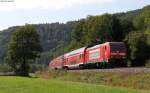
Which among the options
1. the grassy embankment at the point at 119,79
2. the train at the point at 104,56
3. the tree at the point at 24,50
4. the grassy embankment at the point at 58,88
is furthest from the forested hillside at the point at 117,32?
the grassy embankment at the point at 58,88

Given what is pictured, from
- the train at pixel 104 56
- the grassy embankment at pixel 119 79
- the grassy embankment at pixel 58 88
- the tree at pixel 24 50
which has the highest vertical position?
the tree at pixel 24 50

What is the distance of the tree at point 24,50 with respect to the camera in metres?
112

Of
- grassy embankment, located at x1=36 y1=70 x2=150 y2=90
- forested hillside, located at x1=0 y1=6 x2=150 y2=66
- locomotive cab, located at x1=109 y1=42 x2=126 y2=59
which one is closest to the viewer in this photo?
grassy embankment, located at x1=36 y1=70 x2=150 y2=90

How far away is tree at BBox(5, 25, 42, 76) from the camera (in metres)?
112

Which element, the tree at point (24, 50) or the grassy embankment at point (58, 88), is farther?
the tree at point (24, 50)

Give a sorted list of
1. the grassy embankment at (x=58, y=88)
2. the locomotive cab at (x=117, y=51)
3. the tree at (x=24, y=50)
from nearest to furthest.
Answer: the grassy embankment at (x=58, y=88) < the locomotive cab at (x=117, y=51) < the tree at (x=24, y=50)

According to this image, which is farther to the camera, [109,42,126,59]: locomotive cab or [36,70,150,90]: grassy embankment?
[109,42,126,59]: locomotive cab

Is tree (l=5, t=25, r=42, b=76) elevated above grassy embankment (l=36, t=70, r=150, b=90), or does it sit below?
above

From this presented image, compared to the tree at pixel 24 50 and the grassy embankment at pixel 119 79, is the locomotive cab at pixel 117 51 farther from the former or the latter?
the tree at pixel 24 50

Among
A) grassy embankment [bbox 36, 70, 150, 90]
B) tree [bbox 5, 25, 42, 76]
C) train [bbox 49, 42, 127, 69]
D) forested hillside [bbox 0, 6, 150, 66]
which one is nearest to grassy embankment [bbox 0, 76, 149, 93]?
grassy embankment [bbox 36, 70, 150, 90]

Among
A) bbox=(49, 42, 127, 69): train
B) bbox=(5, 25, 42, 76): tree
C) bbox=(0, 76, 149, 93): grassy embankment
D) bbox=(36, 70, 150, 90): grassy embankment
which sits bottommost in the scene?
bbox=(0, 76, 149, 93): grassy embankment

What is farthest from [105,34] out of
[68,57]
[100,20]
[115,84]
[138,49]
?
[115,84]

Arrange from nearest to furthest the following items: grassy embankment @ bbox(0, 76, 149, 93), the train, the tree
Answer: grassy embankment @ bbox(0, 76, 149, 93) < the train < the tree

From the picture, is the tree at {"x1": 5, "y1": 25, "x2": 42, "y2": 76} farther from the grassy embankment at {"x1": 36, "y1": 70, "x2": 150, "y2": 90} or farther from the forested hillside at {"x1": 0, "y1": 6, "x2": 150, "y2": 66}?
the grassy embankment at {"x1": 36, "y1": 70, "x2": 150, "y2": 90}
